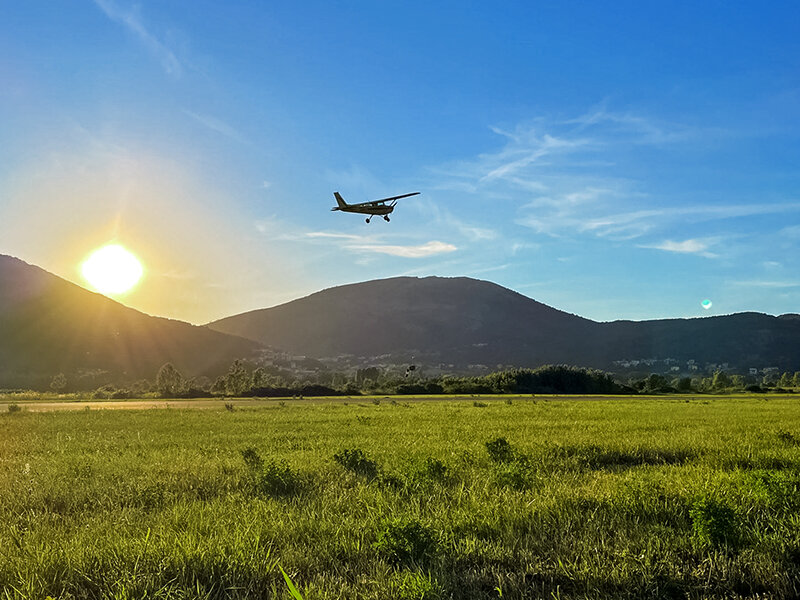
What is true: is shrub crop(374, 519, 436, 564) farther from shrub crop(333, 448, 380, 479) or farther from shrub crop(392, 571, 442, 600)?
shrub crop(333, 448, 380, 479)

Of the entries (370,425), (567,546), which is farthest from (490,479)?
(370,425)

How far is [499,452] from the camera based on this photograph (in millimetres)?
13375

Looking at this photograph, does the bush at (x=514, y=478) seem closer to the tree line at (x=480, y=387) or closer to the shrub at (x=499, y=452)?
the shrub at (x=499, y=452)

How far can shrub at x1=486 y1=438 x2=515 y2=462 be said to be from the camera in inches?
518

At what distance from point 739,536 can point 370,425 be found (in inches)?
740

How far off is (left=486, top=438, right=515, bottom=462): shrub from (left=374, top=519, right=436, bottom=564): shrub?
6.78 meters

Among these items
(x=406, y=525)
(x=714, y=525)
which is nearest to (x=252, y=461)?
(x=406, y=525)

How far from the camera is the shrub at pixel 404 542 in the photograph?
250 inches

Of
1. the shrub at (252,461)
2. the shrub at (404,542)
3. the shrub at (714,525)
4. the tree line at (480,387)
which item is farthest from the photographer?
the tree line at (480,387)

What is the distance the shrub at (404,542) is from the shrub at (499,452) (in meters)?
6.78

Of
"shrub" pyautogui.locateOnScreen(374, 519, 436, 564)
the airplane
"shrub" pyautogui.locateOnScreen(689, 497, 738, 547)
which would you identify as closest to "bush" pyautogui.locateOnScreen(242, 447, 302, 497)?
"shrub" pyautogui.locateOnScreen(374, 519, 436, 564)

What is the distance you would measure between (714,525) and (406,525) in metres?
3.70

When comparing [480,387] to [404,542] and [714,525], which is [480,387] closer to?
[714,525]

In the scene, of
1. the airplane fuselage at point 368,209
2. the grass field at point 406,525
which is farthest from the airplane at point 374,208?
the grass field at point 406,525
